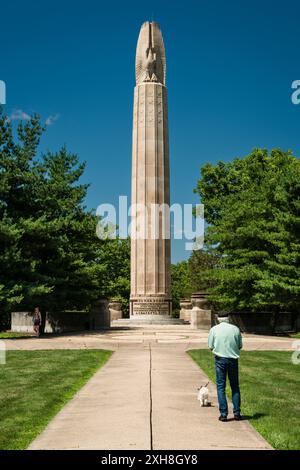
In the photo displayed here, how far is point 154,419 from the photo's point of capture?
789cm

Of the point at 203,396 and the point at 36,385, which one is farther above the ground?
the point at 203,396

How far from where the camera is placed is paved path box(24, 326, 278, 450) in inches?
261

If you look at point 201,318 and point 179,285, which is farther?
point 179,285

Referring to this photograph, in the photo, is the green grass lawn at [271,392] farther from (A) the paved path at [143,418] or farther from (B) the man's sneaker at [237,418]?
(A) the paved path at [143,418]

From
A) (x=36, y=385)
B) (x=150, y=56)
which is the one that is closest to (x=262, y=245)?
(x=150, y=56)

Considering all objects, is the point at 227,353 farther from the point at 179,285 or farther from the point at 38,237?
the point at 179,285

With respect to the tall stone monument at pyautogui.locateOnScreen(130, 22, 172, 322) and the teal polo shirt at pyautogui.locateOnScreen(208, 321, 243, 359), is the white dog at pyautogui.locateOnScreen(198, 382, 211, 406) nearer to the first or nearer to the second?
the teal polo shirt at pyautogui.locateOnScreen(208, 321, 243, 359)

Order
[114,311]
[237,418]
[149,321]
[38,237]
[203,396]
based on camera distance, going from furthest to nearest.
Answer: [114,311]
[149,321]
[38,237]
[203,396]
[237,418]

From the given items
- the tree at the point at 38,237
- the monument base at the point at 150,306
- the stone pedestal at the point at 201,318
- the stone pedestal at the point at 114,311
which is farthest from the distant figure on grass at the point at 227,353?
the stone pedestal at the point at 114,311

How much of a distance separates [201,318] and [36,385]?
67.5 feet

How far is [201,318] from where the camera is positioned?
31.2 m

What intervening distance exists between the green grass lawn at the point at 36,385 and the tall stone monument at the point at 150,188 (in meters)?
21.5
